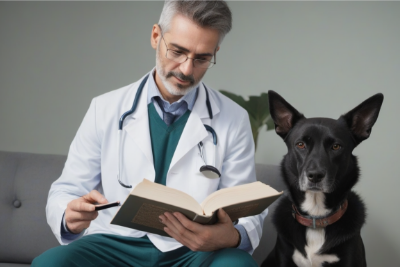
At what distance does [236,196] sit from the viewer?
1.26m

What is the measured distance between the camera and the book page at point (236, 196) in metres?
1.23

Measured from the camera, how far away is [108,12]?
11.1 feet

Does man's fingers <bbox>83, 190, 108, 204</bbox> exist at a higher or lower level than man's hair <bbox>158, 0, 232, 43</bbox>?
lower

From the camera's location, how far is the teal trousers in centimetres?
136

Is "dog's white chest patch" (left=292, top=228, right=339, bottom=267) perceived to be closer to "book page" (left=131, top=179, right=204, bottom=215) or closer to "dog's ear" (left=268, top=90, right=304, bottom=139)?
"dog's ear" (left=268, top=90, right=304, bottom=139)

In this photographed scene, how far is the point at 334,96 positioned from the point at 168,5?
1.81 metres

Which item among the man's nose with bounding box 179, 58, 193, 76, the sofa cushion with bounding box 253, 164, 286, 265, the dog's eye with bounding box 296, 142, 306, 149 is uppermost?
the man's nose with bounding box 179, 58, 193, 76

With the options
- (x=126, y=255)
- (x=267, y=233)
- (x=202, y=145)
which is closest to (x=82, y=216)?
(x=126, y=255)

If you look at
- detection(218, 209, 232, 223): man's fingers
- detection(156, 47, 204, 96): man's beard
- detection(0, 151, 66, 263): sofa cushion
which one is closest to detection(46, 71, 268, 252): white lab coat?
detection(156, 47, 204, 96): man's beard

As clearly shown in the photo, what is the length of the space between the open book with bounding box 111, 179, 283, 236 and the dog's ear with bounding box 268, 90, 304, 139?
0.51 meters

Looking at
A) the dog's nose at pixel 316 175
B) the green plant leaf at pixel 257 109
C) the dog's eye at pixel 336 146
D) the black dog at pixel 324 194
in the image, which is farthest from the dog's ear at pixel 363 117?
the green plant leaf at pixel 257 109

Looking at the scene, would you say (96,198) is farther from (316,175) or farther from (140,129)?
(316,175)

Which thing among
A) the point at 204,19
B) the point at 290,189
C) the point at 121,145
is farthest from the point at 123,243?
the point at 204,19

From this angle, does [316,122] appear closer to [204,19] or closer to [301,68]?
[204,19]
